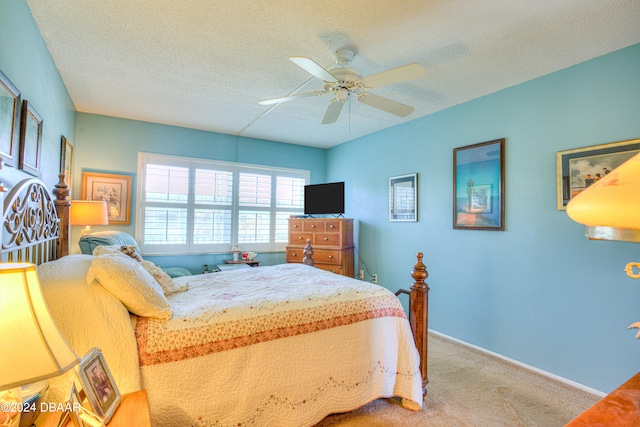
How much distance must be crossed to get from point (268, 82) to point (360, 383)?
2.60 m

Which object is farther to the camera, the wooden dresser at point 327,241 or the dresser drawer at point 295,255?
the dresser drawer at point 295,255

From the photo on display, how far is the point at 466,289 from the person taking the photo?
327 cm

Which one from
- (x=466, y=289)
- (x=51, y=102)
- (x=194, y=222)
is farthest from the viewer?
(x=194, y=222)

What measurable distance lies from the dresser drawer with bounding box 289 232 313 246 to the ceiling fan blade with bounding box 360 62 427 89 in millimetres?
2811

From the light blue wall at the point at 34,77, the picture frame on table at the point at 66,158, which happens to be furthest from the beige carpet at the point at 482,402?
the picture frame on table at the point at 66,158

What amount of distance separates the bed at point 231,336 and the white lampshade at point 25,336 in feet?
2.36

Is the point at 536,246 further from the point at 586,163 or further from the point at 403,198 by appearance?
the point at 403,198

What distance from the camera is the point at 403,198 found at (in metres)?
4.04

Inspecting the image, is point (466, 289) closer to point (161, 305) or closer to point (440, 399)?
point (440, 399)

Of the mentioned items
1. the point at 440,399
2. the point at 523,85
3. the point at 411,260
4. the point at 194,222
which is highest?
the point at 523,85

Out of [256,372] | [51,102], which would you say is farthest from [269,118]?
[256,372]

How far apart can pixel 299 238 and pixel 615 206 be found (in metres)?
4.37

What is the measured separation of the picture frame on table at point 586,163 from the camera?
224cm

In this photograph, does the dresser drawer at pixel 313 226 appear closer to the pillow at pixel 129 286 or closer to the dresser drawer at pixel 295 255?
the dresser drawer at pixel 295 255
